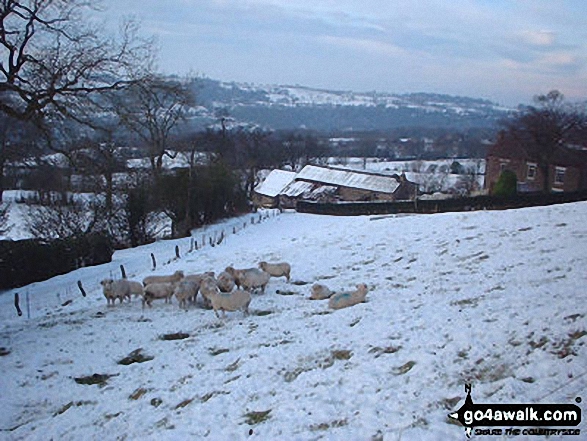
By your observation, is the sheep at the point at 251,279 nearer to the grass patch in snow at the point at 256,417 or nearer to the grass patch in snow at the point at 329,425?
the grass patch in snow at the point at 256,417

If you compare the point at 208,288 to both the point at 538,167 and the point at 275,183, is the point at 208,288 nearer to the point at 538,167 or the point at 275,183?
the point at 538,167

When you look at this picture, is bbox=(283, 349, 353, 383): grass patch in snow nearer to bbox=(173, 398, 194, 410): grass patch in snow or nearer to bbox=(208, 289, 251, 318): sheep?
bbox=(173, 398, 194, 410): grass patch in snow

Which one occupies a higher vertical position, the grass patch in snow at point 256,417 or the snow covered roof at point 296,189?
the snow covered roof at point 296,189

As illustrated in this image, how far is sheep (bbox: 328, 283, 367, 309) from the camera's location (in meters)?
13.7

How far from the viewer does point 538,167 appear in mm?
49344

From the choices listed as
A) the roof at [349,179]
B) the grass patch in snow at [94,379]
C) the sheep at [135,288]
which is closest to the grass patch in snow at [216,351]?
the grass patch in snow at [94,379]

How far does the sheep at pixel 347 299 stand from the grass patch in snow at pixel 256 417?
5767 millimetres

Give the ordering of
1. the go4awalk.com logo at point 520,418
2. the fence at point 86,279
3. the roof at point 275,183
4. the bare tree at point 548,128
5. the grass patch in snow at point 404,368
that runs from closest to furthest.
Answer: the go4awalk.com logo at point 520,418, the grass patch in snow at point 404,368, the fence at point 86,279, the bare tree at point 548,128, the roof at point 275,183

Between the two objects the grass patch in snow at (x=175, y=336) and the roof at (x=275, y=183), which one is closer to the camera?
the grass patch in snow at (x=175, y=336)

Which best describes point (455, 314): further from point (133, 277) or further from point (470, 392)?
point (133, 277)

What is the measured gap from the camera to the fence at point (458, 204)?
3091 centimetres

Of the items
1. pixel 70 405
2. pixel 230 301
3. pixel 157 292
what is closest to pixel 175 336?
pixel 230 301

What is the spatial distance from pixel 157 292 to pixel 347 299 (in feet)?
19.6

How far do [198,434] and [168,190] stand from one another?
3234 cm
